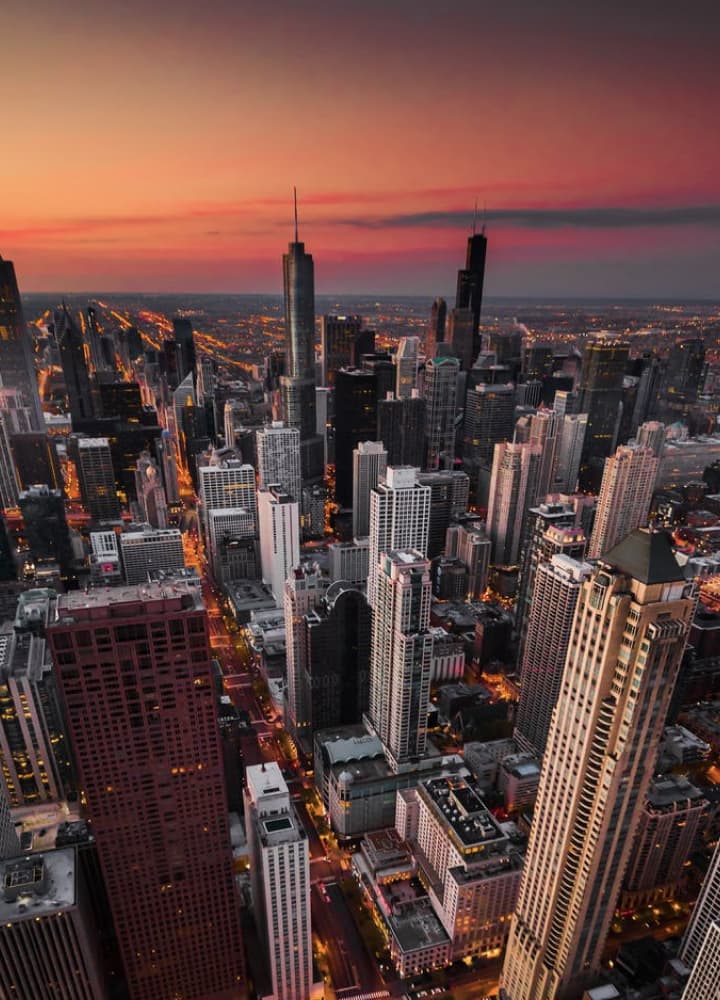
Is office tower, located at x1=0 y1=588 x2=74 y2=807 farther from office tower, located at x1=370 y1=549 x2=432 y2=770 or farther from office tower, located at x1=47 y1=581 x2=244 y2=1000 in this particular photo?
office tower, located at x1=370 y1=549 x2=432 y2=770

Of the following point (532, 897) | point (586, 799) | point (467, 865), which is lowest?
point (467, 865)

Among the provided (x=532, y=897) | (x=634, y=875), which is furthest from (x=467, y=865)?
(x=634, y=875)

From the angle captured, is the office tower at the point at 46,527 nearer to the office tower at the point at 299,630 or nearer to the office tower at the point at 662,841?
the office tower at the point at 299,630

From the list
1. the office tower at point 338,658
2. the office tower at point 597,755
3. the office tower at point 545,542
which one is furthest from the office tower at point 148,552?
the office tower at point 597,755

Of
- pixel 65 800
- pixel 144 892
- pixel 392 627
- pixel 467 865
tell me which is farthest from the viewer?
pixel 65 800

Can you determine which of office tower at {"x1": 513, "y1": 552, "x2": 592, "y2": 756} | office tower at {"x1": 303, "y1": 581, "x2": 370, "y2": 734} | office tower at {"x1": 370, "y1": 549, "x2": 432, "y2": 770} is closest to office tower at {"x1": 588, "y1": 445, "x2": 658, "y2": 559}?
office tower at {"x1": 513, "y1": 552, "x2": 592, "y2": 756}

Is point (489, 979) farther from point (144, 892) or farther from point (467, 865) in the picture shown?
point (144, 892)
